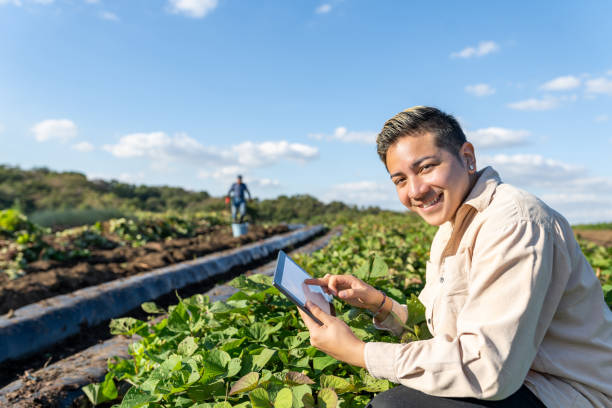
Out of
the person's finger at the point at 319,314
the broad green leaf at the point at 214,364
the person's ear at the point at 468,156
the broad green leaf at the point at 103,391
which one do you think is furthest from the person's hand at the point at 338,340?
the broad green leaf at the point at 103,391

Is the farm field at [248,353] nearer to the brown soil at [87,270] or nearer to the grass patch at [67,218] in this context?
the brown soil at [87,270]

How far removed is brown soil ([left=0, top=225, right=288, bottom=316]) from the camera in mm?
5293

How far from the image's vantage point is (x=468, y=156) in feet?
5.18

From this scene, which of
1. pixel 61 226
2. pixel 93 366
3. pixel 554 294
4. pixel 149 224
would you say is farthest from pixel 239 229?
pixel 554 294

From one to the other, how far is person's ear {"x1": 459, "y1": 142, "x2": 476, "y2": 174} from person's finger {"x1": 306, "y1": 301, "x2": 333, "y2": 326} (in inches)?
28.2

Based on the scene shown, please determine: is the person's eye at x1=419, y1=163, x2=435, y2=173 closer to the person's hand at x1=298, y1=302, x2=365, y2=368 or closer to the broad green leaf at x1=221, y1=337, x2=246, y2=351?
the person's hand at x1=298, y1=302, x2=365, y2=368

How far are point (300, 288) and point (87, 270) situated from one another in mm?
5849

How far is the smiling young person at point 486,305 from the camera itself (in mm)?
1151

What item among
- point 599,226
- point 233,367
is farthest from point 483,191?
point 599,226

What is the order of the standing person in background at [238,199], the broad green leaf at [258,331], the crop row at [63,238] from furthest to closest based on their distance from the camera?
the standing person in background at [238,199] < the crop row at [63,238] < the broad green leaf at [258,331]

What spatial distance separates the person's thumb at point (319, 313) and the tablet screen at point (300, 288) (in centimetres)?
3

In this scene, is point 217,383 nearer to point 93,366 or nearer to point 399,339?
point 399,339

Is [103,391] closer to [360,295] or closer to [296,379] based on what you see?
[296,379]

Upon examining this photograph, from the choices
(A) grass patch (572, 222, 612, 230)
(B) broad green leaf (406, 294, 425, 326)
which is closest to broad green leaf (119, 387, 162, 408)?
(B) broad green leaf (406, 294, 425, 326)
